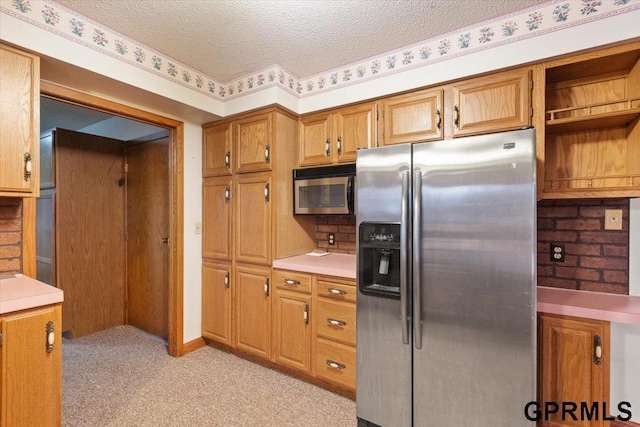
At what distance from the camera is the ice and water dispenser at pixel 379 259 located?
1.67 meters

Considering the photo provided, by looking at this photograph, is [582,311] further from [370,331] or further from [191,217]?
[191,217]

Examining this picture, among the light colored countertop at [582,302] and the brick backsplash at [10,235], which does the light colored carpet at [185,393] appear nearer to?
the light colored countertop at [582,302]

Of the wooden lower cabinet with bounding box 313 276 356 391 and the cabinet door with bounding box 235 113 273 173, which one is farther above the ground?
the cabinet door with bounding box 235 113 273 173

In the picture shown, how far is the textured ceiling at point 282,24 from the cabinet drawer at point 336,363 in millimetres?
1987

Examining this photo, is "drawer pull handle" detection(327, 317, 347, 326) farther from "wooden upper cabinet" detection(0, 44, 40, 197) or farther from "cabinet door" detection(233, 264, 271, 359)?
"wooden upper cabinet" detection(0, 44, 40, 197)

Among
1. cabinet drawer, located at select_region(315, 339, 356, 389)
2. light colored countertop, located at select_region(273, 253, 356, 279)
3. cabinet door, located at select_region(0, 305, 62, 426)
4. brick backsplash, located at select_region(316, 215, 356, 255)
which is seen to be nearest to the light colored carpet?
cabinet drawer, located at select_region(315, 339, 356, 389)

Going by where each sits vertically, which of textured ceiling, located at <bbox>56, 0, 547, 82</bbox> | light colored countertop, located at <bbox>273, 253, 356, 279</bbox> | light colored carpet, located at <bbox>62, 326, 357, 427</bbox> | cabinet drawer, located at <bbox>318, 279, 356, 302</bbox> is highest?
textured ceiling, located at <bbox>56, 0, 547, 82</bbox>

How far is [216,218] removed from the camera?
8.86ft

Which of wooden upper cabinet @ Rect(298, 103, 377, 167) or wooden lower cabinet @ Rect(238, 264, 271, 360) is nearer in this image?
wooden upper cabinet @ Rect(298, 103, 377, 167)

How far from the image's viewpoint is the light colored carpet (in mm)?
1830

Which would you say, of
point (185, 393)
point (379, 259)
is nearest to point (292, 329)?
point (185, 393)

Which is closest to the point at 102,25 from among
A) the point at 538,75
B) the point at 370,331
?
the point at 370,331

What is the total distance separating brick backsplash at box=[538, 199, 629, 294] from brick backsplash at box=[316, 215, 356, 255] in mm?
1300

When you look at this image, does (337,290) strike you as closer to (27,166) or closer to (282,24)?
(282,24)
